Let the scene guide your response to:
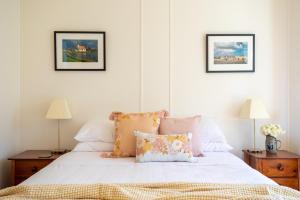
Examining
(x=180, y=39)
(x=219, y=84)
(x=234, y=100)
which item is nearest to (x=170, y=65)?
(x=180, y=39)

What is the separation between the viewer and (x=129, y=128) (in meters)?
2.61

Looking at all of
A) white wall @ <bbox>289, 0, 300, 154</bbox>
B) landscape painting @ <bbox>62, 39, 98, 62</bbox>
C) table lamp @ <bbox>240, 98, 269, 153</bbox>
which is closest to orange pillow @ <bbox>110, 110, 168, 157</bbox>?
landscape painting @ <bbox>62, 39, 98, 62</bbox>

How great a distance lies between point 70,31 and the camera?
320 cm

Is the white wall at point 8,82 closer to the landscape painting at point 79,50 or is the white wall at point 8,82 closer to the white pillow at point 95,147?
the landscape painting at point 79,50

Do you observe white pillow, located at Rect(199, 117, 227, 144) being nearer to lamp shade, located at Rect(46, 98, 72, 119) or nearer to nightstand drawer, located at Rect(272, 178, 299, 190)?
nightstand drawer, located at Rect(272, 178, 299, 190)

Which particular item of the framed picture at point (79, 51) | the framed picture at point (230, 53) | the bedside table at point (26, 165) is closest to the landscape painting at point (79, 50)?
the framed picture at point (79, 51)

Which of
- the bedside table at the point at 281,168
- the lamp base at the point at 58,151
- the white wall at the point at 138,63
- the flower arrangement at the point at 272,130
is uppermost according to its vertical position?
the white wall at the point at 138,63

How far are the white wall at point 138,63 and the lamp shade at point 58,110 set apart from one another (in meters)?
0.19

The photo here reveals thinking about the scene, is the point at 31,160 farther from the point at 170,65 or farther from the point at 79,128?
the point at 170,65

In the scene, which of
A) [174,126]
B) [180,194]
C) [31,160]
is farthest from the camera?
[31,160]

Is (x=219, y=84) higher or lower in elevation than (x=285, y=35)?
lower

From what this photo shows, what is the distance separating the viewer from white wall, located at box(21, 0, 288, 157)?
3227mm

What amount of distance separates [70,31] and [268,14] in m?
2.12

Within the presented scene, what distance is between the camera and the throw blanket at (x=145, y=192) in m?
1.48
